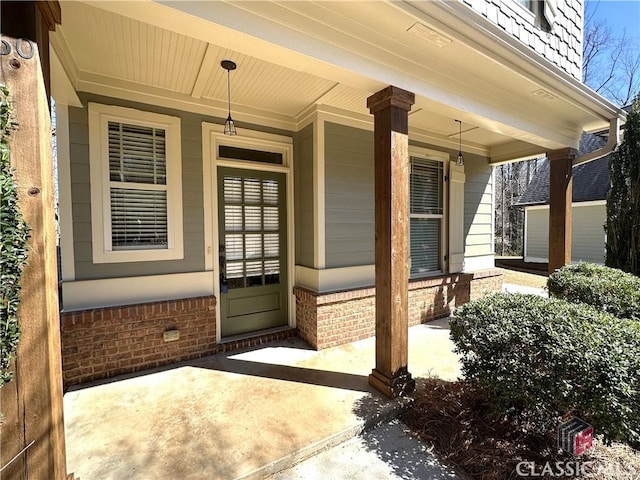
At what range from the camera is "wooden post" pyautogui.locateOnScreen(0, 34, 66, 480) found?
1.25 m

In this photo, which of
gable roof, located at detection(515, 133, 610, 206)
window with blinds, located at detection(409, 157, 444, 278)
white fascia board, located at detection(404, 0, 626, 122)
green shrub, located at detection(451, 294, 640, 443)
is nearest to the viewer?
green shrub, located at detection(451, 294, 640, 443)

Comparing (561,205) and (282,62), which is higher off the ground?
(282,62)

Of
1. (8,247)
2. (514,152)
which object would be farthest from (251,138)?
(514,152)

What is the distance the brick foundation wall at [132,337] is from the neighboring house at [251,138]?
1cm

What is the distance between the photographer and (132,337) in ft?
9.75

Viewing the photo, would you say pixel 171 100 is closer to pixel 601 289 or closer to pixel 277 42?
pixel 277 42

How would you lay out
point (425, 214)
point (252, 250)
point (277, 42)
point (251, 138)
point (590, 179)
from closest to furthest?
1. point (277, 42)
2. point (251, 138)
3. point (252, 250)
4. point (425, 214)
5. point (590, 179)

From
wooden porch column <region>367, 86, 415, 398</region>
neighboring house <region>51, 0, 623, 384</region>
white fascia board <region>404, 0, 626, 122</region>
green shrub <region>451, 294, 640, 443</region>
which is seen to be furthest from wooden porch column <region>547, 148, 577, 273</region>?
wooden porch column <region>367, 86, 415, 398</region>

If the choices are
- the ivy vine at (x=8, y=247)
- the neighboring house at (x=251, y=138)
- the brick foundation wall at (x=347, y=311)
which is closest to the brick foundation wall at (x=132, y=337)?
the neighboring house at (x=251, y=138)

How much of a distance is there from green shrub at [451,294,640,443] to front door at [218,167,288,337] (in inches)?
92.3

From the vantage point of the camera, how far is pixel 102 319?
282 cm

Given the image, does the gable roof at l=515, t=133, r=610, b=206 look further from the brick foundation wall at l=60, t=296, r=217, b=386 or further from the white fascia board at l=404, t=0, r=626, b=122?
the brick foundation wall at l=60, t=296, r=217, b=386

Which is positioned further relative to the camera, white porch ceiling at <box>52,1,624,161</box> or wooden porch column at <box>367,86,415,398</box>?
wooden porch column at <box>367,86,415,398</box>

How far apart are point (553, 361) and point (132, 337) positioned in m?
3.52
